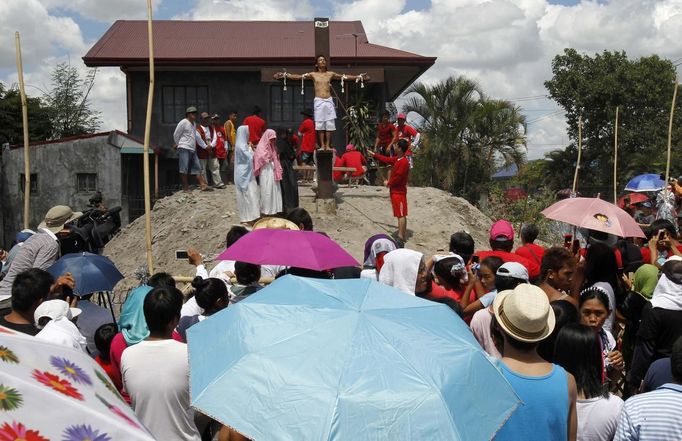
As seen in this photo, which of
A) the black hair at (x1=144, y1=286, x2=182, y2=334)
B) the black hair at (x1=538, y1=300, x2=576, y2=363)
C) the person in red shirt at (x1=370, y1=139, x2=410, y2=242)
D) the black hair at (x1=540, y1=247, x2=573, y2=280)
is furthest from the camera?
the person in red shirt at (x1=370, y1=139, x2=410, y2=242)

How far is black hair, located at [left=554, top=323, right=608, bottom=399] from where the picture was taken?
12.6 feet

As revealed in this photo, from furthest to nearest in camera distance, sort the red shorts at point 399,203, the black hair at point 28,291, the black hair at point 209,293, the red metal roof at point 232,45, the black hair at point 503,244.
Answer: the red metal roof at point 232,45 → the red shorts at point 399,203 → the black hair at point 503,244 → the black hair at point 209,293 → the black hair at point 28,291

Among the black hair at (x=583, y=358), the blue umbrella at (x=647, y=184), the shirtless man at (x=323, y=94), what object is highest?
the shirtless man at (x=323, y=94)

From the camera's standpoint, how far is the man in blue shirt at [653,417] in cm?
344

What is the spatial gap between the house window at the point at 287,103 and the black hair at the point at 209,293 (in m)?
17.8

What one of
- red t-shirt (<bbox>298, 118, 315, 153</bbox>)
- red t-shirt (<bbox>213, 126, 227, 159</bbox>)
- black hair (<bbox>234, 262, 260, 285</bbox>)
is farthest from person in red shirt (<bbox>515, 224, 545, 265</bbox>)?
red t-shirt (<bbox>213, 126, 227, 159</bbox>)

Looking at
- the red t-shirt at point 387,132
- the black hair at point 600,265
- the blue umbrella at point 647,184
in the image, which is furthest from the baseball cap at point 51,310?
the red t-shirt at point 387,132

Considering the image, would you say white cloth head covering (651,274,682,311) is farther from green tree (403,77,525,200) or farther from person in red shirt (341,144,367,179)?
green tree (403,77,525,200)

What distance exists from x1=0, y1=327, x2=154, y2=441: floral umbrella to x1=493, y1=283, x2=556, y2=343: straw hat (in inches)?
77.8

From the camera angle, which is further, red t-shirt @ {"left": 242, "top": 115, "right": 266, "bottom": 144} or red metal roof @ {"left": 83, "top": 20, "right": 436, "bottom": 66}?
red metal roof @ {"left": 83, "top": 20, "right": 436, "bottom": 66}

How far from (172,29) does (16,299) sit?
2170 cm

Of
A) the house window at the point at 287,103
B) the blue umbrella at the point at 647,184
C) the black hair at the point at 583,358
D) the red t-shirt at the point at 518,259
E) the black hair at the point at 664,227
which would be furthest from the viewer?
the house window at the point at 287,103

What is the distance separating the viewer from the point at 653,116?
3186cm

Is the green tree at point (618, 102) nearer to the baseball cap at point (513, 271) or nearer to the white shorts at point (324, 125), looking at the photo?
the white shorts at point (324, 125)
